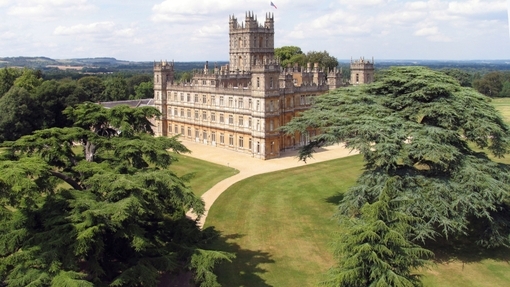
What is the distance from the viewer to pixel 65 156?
19094mm

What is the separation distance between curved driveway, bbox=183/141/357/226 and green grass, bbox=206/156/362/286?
4.15 feet

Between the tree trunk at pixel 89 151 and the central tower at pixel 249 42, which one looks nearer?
the tree trunk at pixel 89 151

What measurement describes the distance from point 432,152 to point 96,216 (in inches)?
663

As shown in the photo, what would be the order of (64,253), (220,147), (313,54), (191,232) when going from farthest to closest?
(313,54)
(220,147)
(191,232)
(64,253)

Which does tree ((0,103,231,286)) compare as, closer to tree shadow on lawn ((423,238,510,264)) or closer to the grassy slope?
the grassy slope

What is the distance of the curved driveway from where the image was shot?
36.9 m

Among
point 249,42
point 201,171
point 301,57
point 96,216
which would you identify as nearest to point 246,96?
point 201,171

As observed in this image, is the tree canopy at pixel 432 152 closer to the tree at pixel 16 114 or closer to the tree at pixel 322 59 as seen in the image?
the tree at pixel 16 114

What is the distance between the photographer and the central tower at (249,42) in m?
63.0

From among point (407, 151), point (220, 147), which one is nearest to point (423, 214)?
point (407, 151)

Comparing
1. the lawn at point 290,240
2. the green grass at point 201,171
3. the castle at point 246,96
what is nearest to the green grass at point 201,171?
the green grass at point 201,171

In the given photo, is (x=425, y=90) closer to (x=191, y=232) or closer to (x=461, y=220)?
(x=461, y=220)

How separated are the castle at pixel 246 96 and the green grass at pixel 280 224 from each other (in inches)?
272

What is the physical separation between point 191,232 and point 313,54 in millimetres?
72982
